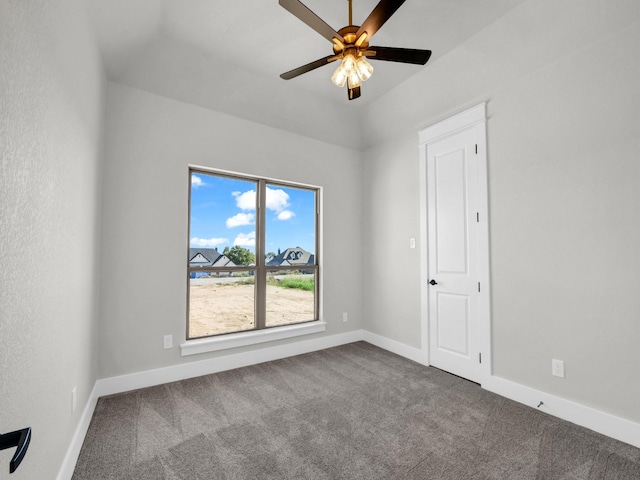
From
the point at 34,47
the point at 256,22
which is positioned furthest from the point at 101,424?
the point at 256,22

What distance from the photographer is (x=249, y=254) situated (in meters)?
3.54

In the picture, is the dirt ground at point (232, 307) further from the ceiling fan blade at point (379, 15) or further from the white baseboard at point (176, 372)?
the ceiling fan blade at point (379, 15)

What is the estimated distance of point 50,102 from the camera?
4.36 feet

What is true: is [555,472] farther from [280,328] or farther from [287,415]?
[280,328]

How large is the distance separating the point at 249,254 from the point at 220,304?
2.10ft

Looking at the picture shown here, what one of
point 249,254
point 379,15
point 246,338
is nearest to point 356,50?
point 379,15

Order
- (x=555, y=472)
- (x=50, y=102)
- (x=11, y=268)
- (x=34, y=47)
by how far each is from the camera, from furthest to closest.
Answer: (x=555, y=472) → (x=50, y=102) → (x=34, y=47) → (x=11, y=268)

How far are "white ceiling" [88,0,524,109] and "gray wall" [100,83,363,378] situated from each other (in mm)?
268

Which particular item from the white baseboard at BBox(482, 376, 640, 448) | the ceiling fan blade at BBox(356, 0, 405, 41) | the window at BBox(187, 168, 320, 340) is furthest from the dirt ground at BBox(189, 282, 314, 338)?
the ceiling fan blade at BBox(356, 0, 405, 41)

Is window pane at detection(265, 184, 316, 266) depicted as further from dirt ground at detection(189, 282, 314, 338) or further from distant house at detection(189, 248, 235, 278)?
distant house at detection(189, 248, 235, 278)

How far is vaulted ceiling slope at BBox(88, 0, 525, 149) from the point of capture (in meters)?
2.26

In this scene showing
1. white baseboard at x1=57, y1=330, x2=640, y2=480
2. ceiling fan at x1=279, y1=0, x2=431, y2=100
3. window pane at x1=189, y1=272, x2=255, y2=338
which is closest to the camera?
ceiling fan at x1=279, y1=0, x2=431, y2=100

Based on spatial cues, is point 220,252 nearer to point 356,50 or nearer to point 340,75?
point 340,75

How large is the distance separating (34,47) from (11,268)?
2.75 ft
